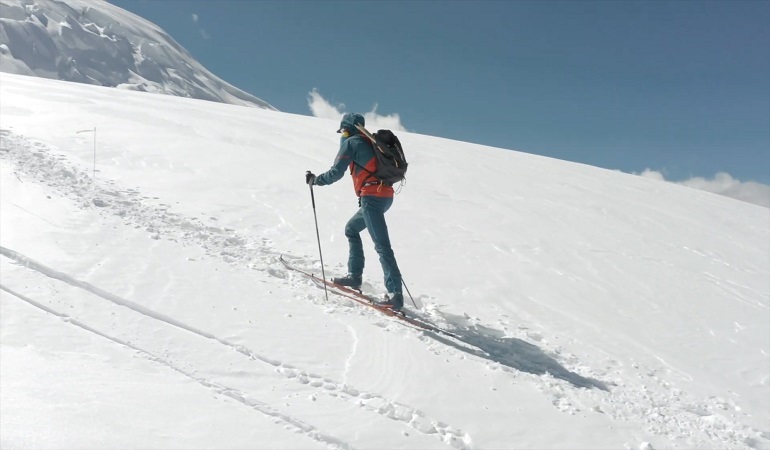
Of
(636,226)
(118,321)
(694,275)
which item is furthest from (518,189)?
(118,321)

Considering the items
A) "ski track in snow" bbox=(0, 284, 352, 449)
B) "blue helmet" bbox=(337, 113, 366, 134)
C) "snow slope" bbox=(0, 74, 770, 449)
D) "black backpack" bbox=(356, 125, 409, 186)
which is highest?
"blue helmet" bbox=(337, 113, 366, 134)

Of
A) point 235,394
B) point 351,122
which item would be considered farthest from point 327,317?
point 351,122

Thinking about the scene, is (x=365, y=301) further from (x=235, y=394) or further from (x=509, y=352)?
(x=235, y=394)

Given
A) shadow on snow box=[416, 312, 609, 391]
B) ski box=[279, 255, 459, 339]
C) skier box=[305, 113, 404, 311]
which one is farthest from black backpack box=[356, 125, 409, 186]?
shadow on snow box=[416, 312, 609, 391]

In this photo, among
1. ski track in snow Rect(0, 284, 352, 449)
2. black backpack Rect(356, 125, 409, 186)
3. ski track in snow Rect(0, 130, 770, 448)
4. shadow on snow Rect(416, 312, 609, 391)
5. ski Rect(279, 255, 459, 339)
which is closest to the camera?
→ ski track in snow Rect(0, 284, 352, 449)

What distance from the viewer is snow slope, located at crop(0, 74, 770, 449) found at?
3.57 m

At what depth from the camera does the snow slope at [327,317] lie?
3566 millimetres

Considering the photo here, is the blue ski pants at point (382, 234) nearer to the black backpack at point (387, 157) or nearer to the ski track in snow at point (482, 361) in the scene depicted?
the black backpack at point (387, 157)

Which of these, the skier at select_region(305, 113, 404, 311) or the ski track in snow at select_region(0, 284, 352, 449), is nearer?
the ski track in snow at select_region(0, 284, 352, 449)

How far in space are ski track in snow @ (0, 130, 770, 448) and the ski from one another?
13cm

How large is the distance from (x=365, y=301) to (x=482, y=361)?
1715mm

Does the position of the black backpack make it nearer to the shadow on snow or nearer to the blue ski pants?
the blue ski pants

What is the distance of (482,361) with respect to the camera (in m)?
5.16

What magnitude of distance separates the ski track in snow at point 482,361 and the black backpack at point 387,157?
1.60 m
